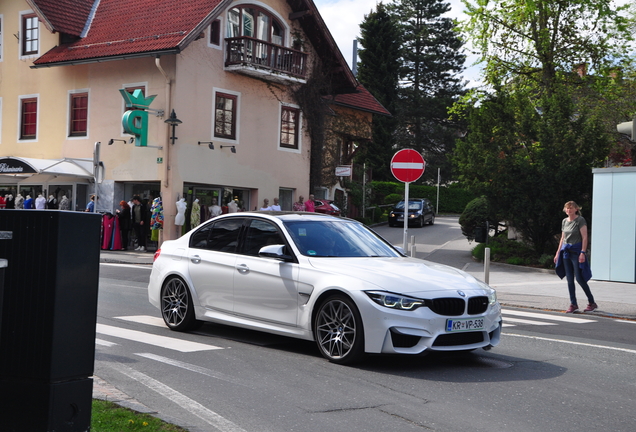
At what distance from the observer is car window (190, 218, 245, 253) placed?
9.41 metres

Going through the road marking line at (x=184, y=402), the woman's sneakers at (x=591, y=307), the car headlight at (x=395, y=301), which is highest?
the car headlight at (x=395, y=301)

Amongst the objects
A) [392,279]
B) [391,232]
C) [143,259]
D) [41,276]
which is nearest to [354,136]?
[391,232]

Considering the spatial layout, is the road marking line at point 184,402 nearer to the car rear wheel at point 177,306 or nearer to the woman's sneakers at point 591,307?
the car rear wheel at point 177,306

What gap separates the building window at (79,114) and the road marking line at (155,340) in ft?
70.9

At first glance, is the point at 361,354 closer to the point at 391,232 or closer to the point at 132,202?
the point at 132,202

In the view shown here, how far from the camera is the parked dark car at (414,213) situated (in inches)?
1721

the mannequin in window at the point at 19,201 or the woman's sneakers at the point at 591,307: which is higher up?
the mannequin in window at the point at 19,201

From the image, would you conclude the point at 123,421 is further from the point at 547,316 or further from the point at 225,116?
the point at 225,116

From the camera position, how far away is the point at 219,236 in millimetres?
9602

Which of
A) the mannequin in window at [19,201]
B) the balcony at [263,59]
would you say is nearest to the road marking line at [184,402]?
the balcony at [263,59]

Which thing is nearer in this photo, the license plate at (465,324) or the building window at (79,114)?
the license plate at (465,324)

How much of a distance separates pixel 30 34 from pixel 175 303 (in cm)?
2595

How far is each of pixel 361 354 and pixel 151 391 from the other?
6.81 feet

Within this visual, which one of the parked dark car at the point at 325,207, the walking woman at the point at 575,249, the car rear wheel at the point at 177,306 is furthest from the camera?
the parked dark car at the point at 325,207
